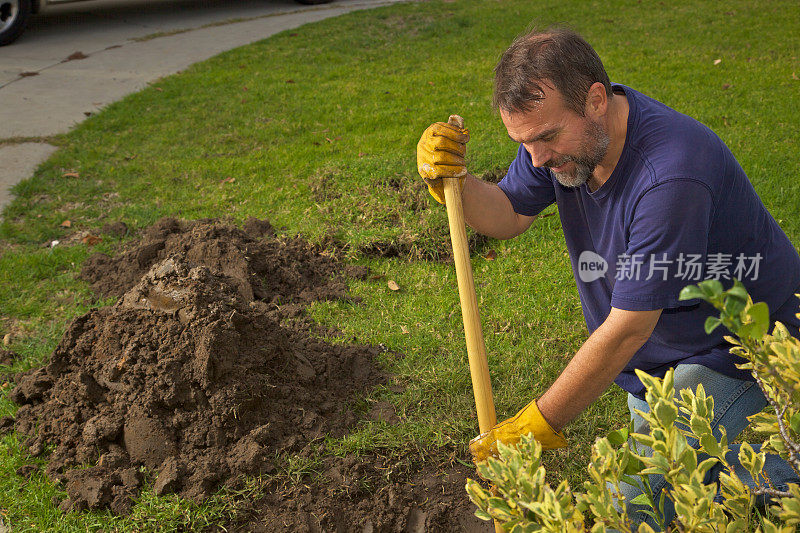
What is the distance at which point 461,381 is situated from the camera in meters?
3.30

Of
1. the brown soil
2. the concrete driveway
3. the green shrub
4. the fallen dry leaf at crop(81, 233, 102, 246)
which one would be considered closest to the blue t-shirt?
the green shrub

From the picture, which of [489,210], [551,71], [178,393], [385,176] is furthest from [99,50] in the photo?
[551,71]

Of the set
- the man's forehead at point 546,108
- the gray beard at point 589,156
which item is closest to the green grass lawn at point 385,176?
the gray beard at point 589,156

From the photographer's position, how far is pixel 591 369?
2.14 metres

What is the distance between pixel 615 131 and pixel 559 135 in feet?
0.76

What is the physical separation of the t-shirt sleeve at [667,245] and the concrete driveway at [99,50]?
489 cm

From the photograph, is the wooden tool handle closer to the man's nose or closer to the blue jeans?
A: the man's nose

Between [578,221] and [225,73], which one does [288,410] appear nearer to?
[578,221]

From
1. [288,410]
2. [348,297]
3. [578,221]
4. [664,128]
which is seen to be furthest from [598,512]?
[348,297]

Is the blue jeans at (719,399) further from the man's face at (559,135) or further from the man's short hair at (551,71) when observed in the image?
the man's short hair at (551,71)

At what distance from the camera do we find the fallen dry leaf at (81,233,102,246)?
15.5ft

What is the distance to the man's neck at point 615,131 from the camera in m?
2.32

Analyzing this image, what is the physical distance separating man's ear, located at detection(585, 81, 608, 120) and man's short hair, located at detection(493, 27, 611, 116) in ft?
0.06

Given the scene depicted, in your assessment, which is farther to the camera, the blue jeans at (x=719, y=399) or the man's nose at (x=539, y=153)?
the blue jeans at (x=719, y=399)
